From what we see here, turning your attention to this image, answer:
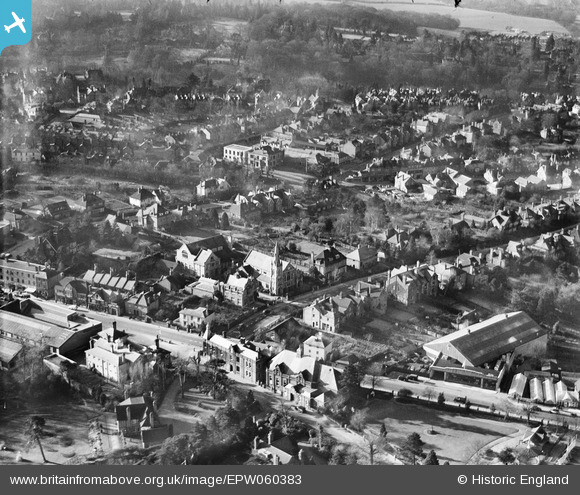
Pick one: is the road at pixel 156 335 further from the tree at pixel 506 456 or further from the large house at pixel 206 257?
the tree at pixel 506 456

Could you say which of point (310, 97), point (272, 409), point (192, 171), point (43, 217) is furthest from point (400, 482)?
point (310, 97)

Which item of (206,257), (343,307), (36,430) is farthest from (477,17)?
(36,430)

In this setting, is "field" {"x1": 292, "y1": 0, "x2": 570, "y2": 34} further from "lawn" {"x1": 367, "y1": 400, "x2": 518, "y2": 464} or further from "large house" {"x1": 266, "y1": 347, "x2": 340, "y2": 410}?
"lawn" {"x1": 367, "y1": 400, "x2": 518, "y2": 464}

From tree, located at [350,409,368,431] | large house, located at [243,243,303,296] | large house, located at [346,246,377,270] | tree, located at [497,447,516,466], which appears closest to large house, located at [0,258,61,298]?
large house, located at [243,243,303,296]

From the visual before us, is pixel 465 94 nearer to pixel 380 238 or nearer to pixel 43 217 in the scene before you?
pixel 380 238

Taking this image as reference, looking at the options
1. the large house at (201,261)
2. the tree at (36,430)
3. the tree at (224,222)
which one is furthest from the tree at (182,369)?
the tree at (224,222)

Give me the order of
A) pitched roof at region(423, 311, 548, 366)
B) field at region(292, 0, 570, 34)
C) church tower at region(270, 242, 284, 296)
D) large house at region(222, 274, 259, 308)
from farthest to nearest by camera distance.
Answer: field at region(292, 0, 570, 34), church tower at region(270, 242, 284, 296), large house at region(222, 274, 259, 308), pitched roof at region(423, 311, 548, 366)
